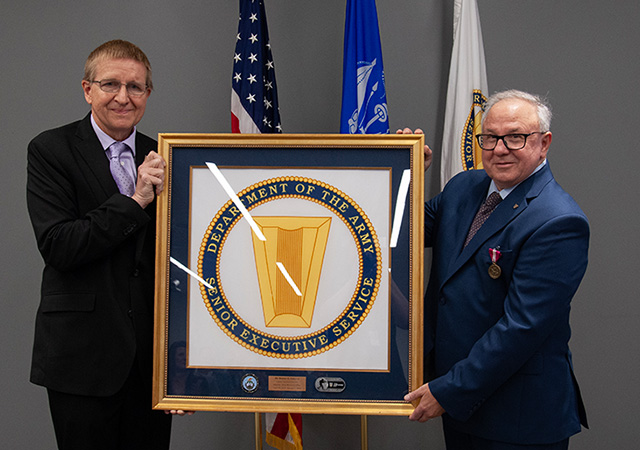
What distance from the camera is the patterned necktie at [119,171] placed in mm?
1820

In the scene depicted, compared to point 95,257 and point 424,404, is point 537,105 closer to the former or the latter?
point 424,404

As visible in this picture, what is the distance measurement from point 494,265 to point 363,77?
143 cm

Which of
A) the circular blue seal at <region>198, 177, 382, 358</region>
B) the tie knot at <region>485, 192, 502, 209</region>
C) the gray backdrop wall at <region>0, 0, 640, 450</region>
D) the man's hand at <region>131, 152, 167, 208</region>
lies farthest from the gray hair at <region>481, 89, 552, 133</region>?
the gray backdrop wall at <region>0, 0, 640, 450</region>

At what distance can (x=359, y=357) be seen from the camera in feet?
5.75

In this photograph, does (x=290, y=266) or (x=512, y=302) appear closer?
(x=512, y=302)

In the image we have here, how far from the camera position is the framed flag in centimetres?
174

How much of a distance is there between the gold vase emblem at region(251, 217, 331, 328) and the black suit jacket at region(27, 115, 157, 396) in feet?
1.35

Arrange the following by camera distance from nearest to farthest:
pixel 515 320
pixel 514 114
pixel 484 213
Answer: pixel 515 320 < pixel 514 114 < pixel 484 213

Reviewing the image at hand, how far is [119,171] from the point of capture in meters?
1.83

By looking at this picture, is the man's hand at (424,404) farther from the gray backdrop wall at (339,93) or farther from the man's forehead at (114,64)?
the gray backdrop wall at (339,93)

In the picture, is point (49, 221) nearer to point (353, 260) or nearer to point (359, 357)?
point (353, 260)

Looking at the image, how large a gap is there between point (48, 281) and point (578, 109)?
2.90 m

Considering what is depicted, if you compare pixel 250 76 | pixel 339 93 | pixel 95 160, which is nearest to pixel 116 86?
pixel 95 160

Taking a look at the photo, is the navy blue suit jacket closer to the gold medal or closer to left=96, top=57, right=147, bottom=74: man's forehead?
the gold medal
